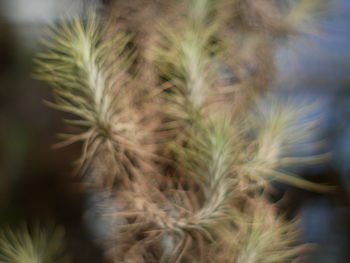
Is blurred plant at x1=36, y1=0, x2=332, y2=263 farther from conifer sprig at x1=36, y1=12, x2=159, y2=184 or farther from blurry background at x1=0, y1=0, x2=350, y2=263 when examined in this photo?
blurry background at x1=0, y1=0, x2=350, y2=263

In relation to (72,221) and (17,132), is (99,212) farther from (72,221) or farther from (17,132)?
(17,132)

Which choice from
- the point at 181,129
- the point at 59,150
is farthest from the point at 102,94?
the point at 59,150

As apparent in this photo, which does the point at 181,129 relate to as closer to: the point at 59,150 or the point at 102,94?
the point at 102,94

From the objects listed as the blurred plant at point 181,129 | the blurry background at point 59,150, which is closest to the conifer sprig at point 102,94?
the blurred plant at point 181,129

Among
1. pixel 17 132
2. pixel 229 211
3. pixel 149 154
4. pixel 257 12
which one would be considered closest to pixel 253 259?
pixel 229 211

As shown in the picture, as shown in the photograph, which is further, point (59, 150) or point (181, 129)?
point (59, 150)

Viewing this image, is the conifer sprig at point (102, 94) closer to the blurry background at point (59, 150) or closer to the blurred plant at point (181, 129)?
the blurred plant at point (181, 129)
